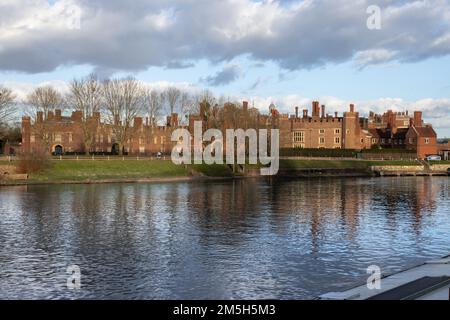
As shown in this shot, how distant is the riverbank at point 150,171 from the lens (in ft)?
220

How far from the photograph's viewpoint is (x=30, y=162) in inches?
2598

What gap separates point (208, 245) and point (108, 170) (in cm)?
5128

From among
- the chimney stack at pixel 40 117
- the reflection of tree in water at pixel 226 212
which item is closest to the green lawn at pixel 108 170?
the chimney stack at pixel 40 117

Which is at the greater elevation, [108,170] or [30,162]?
[30,162]

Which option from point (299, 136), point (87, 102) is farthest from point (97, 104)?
point (299, 136)

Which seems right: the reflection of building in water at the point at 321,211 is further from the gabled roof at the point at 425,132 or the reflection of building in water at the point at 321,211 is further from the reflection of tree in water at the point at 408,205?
the gabled roof at the point at 425,132

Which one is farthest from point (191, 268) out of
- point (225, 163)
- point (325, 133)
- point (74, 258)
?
point (325, 133)

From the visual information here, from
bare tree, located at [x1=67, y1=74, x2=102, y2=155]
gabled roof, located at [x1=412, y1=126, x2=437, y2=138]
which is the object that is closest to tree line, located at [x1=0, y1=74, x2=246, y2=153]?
bare tree, located at [x1=67, y1=74, x2=102, y2=155]

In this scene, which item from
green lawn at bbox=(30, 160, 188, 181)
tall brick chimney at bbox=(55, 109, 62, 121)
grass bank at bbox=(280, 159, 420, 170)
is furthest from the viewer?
tall brick chimney at bbox=(55, 109, 62, 121)

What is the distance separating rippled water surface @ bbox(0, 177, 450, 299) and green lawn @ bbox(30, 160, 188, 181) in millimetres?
24759

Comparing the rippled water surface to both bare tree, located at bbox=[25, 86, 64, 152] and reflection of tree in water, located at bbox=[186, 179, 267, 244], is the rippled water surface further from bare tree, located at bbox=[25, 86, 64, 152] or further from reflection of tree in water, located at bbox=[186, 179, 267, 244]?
bare tree, located at bbox=[25, 86, 64, 152]

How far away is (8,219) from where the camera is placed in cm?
3161

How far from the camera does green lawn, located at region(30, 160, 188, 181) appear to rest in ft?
222

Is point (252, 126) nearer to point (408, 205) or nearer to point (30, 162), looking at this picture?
point (30, 162)
